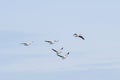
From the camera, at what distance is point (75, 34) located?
188 meters

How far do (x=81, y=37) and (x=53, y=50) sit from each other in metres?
12.7

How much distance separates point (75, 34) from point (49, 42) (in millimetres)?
10846

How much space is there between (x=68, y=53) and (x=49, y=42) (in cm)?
616

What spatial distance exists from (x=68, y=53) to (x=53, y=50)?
4.22 meters

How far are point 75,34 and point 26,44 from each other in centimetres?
1431

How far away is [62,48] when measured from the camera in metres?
190

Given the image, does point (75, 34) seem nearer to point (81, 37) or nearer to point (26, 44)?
point (81, 37)

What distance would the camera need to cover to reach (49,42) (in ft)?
646

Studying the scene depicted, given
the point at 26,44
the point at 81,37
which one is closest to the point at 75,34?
the point at 81,37

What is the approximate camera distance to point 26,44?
7657 inches

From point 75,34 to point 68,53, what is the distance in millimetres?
11422

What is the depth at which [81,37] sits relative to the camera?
187750mm

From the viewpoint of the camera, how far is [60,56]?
650 feet
